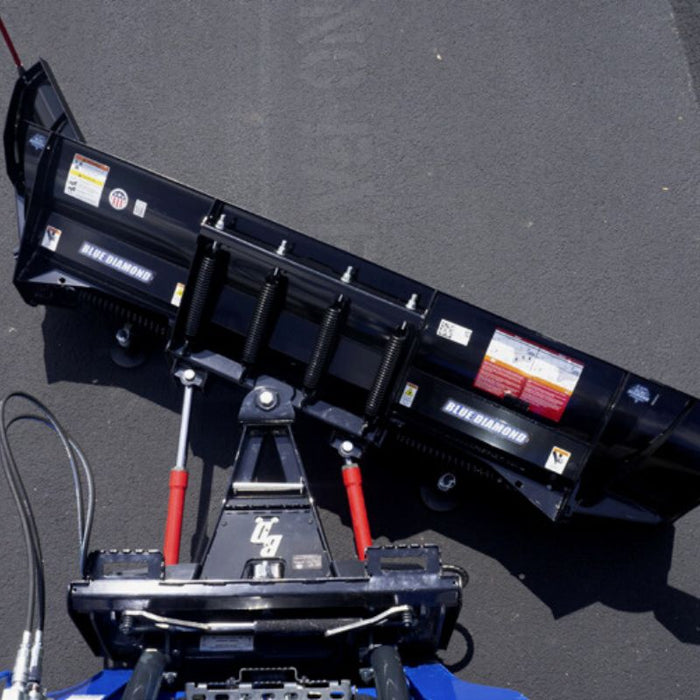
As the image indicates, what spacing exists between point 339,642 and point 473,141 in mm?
2744

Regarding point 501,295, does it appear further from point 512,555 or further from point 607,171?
point 512,555

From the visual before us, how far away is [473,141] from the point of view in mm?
4312

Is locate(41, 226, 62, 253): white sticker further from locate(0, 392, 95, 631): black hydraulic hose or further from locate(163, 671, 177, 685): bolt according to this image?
locate(163, 671, 177, 685): bolt

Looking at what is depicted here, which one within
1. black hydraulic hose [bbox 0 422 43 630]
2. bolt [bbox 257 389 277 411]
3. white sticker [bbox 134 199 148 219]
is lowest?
black hydraulic hose [bbox 0 422 43 630]

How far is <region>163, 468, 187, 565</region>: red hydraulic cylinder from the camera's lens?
295 centimetres

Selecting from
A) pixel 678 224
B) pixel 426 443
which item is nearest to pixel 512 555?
pixel 426 443

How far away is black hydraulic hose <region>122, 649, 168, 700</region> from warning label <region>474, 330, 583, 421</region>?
1.56 m

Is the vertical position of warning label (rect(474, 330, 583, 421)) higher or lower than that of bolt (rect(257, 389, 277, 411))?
higher

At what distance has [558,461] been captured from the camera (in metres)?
3.17

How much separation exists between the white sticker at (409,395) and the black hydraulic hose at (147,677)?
1.30m

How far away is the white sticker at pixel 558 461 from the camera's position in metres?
3.17

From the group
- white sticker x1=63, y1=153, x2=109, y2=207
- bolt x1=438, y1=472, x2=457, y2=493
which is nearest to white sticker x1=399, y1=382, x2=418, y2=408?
bolt x1=438, y1=472, x2=457, y2=493

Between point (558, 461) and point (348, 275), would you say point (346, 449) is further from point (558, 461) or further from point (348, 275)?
point (558, 461)

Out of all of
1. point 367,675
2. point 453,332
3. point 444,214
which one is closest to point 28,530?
point 367,675
